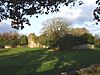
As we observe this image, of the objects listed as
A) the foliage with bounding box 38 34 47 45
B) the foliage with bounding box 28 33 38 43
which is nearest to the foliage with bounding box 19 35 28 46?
the foliage with bounding box 28 33 38 43

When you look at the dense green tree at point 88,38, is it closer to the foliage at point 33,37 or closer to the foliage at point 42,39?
the foliage at point 42,39

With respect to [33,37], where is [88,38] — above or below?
below

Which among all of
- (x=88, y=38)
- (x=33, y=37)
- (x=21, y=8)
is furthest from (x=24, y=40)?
(x=21, y=8)

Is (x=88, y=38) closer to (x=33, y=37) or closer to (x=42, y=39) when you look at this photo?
(x=42, y=39)

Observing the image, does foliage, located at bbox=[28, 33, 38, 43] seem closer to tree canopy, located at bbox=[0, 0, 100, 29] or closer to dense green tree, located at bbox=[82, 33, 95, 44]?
dense green tree, located at bbox=[82, 33, 95, 44]

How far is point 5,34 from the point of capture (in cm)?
11594

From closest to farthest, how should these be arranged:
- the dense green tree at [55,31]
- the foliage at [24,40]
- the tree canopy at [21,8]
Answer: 1. the tree canopy at [21,8]
2. the dense green tree at [55,31]
3. the foliage at [24,40]

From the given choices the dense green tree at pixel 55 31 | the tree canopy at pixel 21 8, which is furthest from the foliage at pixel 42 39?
the tree canopy at pixel 21 8

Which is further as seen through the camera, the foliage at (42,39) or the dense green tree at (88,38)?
the dense green tree at (88,38)

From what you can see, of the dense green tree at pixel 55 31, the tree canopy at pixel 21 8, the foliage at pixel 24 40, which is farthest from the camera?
the foliage at pixel 24 40

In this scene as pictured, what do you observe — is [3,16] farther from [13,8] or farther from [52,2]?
[52,2]

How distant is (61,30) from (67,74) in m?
53.5

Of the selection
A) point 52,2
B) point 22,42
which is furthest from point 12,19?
point 22,42

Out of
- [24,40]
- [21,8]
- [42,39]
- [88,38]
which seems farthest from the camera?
[24,40]
